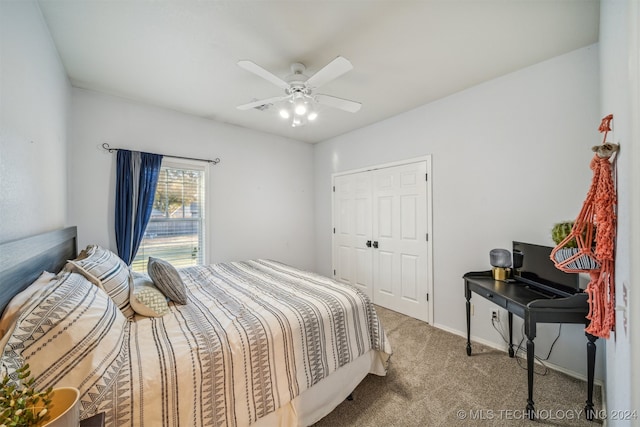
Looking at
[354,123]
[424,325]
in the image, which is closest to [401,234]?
[424,325]

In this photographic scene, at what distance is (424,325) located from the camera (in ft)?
9.53

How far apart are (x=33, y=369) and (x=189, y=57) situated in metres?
2.17

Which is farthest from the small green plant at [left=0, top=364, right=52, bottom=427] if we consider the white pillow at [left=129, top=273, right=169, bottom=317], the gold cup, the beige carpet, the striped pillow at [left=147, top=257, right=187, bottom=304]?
the gold cup

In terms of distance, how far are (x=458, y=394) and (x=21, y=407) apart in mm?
2271

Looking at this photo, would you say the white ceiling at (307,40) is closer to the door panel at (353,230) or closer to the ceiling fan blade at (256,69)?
the ceiling fan blade at (256,69)

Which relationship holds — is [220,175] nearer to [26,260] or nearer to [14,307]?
[26,260]

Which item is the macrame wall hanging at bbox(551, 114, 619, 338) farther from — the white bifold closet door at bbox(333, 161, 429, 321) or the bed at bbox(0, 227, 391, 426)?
the white bifold closet door at bbox(333, 161, 429, 321)

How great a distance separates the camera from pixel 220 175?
348 cm

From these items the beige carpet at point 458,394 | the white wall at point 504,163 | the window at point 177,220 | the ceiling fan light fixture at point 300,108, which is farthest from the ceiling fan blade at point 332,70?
the beige carpet at point 458,394

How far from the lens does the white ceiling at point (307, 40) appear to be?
1.57m

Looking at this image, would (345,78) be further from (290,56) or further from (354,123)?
(354,123)

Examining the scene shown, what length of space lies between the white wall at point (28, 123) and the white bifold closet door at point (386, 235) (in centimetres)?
322

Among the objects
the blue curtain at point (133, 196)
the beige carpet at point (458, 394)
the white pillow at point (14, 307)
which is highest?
the blue curtain at point (133, 196)

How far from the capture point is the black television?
5.88ft
